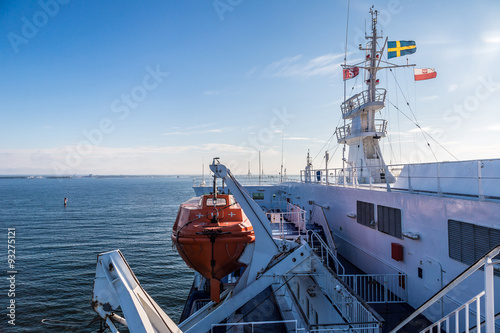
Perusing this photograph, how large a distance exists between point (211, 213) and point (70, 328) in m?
12.9

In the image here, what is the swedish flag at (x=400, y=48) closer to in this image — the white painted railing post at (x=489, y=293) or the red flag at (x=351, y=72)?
the red flag at (x=351, y=72)

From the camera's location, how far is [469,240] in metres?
6.76

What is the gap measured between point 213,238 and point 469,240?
6419mm

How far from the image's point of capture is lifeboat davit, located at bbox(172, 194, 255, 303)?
8.39 m

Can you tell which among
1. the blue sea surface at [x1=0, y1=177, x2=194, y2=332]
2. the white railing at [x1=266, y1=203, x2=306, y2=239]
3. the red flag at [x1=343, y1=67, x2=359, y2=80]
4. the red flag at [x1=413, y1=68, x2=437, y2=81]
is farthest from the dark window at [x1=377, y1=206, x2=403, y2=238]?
the red flag at [x1=343, y1=67, x2=359, y2=80]

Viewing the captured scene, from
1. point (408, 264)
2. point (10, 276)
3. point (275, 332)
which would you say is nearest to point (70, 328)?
point (10, 276)

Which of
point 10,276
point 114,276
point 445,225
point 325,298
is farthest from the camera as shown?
point 10,276

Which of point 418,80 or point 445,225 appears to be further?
point 418,80

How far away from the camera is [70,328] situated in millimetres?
15453

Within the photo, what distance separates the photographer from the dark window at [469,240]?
6275mm

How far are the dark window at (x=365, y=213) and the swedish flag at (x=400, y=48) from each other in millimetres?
9624

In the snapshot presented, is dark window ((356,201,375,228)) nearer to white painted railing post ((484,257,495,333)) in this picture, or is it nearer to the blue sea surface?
white painted railing post ((484,257,495,333))

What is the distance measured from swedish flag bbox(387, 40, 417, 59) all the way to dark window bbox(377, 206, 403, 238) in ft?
33.8

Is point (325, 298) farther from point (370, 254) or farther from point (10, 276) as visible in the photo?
point (10, 276)
